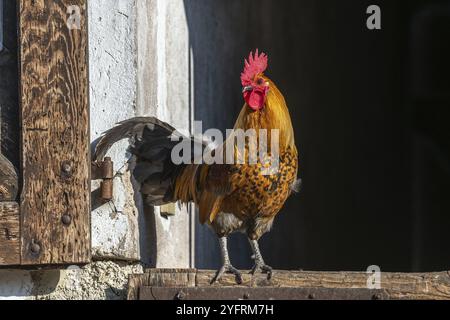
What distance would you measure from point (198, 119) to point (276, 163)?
1045 mm

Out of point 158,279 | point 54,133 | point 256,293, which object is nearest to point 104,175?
point 54,133

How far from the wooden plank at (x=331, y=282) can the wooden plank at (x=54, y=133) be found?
0.25 meters

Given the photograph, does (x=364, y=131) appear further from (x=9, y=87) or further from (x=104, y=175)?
(x=9, y=87)

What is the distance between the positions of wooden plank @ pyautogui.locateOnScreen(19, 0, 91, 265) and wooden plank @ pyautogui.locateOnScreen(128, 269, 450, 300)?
0.25 m

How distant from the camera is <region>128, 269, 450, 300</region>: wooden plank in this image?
11.6 ft

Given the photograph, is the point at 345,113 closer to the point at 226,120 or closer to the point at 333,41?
the point at 333,41

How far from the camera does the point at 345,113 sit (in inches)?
289

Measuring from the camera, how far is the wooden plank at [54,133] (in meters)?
3.46

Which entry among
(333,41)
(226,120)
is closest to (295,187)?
(226,120)

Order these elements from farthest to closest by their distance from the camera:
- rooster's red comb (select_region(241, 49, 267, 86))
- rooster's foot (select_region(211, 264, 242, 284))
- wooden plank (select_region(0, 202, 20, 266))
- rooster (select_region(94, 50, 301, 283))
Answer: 1. rooster's red comb (select_region(241, 49, 267, 86))
2. rooster (select_region(94, 50, 301, 283))
3. rooster's foot (select_region(211, 264, 242, 284))
4. wooden plank (select_region(0, 202, 20, 266))

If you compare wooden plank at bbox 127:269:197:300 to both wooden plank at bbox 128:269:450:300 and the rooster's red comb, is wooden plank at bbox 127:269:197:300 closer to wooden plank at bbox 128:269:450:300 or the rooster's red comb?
wooden plank at bbox 128:269:450:300

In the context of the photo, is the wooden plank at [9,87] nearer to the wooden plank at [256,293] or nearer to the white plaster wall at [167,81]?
the white plaster wall at [167,81]

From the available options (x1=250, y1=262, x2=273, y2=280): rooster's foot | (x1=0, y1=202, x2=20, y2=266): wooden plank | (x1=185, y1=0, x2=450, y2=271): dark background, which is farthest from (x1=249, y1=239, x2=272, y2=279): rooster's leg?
(x1=185, y1=0, x2=450, y2=271): dark background

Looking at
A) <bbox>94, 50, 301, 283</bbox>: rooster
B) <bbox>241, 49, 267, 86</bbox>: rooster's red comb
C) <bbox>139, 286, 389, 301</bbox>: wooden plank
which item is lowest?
<bbox>139, 286, 389, 301</bbox>: wooden plank
